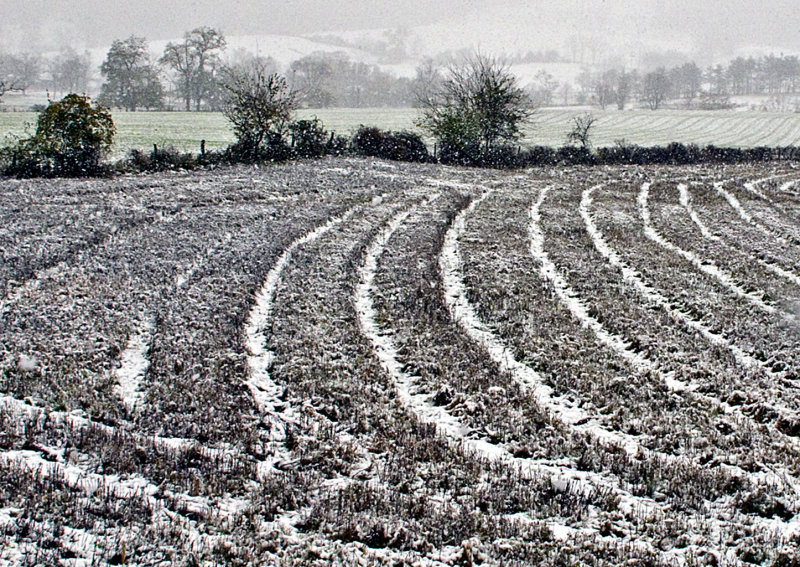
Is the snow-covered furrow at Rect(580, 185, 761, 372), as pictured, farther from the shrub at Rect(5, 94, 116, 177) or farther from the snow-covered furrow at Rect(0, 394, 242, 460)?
the shrub at Rect(5, 94, 116, 177)

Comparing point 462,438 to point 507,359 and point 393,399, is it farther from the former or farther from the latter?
point 507,359

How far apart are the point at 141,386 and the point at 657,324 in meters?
8.75

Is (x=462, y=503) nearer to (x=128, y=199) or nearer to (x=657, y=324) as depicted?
(x=657, y=324)

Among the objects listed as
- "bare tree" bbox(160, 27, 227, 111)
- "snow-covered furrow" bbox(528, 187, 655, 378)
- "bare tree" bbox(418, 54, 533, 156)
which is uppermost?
"bare tree" bbox(160, 27, 227, 111)

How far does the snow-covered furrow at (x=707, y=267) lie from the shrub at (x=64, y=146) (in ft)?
88.7

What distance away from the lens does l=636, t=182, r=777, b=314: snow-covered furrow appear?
1467 cm

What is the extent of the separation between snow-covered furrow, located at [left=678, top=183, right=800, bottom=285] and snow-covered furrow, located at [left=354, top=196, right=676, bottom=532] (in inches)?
401

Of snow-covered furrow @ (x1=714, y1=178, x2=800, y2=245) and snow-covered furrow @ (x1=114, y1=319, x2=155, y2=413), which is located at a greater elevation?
snow-covered furrow @ (x1=714, y1=178, x2=800, y2=245)

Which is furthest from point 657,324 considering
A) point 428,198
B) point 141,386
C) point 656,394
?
point 428,198

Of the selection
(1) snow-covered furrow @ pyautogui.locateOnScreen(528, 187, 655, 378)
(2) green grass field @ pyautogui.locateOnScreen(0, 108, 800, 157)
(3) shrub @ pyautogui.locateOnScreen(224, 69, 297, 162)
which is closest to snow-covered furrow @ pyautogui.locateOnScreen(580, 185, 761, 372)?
(1) snow-covered furrow @ pyautogui.locateOnScreen(528, 187, 655, 378)

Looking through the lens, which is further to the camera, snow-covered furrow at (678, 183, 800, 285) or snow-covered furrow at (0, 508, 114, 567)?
snow-covered furrow at (678, 183, 800, 285)

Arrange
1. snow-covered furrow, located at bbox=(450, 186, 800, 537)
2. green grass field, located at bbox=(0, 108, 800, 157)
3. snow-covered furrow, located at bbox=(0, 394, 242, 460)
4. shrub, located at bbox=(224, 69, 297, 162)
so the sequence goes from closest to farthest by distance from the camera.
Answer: snow-covered furrow, located at bbox=(450, 186, 800, 537) < snow-covered furrow, located at bbox=(0, 394, 242, 460) < shrub, located at bbox=(224, 69, 297, 162) < green grass field, located at bbox=(0, 108, 800, 157)

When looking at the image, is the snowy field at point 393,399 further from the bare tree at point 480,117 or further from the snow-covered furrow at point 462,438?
the bare tree at point 480,117

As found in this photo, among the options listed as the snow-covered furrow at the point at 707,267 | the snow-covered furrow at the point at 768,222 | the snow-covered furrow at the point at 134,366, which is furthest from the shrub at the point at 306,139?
the snow-covered furrow at the point at 134,366
